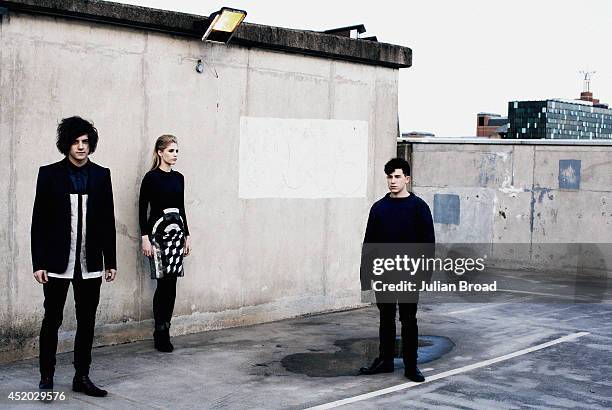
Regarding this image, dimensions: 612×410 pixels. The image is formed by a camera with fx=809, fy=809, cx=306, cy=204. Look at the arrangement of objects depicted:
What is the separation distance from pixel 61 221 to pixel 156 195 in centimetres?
161

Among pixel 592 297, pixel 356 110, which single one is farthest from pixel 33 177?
pixel 592 297

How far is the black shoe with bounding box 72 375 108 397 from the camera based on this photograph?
5988 mm

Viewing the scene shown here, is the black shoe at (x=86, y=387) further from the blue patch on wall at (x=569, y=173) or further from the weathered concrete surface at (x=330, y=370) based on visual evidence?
the blue patch on wall at (x=569, y=173)

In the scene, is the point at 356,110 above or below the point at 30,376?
above

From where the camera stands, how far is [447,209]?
15.4m

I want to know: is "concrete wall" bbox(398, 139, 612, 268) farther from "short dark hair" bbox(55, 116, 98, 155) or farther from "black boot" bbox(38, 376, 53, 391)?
"black boot" bbox(38, 376, 53, 391)

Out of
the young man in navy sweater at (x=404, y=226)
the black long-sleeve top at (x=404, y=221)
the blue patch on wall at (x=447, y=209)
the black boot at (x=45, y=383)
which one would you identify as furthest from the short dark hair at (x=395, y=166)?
the blue patch on wall at (x=447, y=209)

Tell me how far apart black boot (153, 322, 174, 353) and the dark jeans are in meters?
1.52

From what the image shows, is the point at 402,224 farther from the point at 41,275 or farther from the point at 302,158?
the point at 302,158

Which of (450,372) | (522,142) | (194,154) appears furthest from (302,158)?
(522,142)

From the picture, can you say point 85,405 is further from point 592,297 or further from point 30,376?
point 592,297

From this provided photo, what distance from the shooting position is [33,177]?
7.11m

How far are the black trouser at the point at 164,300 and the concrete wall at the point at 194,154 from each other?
15.5 inches

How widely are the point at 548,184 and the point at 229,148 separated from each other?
7563 mm
